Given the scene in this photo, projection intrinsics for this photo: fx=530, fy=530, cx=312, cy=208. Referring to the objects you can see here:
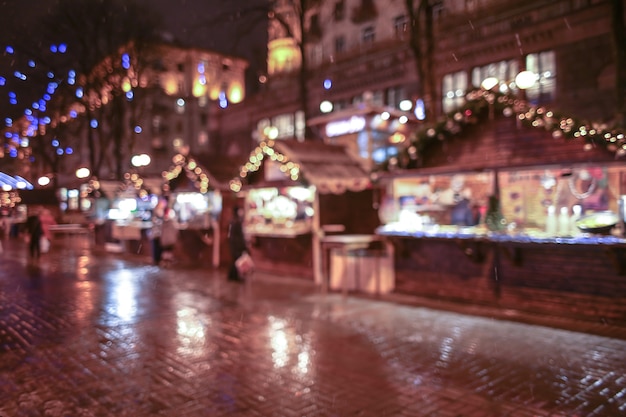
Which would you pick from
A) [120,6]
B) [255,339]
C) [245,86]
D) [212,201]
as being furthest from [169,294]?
[245,86]

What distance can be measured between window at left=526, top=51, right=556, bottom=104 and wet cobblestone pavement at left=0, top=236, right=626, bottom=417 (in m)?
14.6

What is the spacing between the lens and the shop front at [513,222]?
8188mm

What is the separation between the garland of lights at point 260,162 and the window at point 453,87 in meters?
12.2

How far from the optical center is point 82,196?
81.1 feet

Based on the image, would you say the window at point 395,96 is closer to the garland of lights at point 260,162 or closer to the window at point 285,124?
the window at point 285,124

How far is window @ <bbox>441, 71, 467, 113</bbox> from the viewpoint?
23594mm

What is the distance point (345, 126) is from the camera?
51.6ft

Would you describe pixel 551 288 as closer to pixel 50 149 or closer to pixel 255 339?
pixel 255 339

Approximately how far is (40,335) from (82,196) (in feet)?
61.0

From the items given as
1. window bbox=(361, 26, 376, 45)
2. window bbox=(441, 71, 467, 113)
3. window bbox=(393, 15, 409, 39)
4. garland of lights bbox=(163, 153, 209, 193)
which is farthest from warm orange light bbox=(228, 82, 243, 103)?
garland of lights bbox=(163, 153, 209, 193)

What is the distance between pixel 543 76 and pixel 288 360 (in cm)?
1850

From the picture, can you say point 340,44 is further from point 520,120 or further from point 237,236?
point 520,120

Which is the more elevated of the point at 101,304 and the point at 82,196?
the point at 82,196

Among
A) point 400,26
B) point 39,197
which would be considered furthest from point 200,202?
point 400,26
